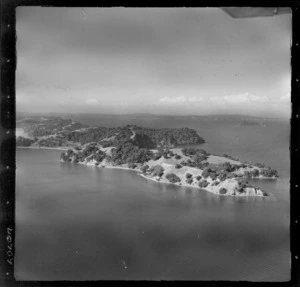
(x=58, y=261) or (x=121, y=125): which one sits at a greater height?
(x=121, y=125)

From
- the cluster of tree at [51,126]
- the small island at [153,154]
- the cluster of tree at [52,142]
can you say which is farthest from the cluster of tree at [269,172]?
the cluster of tree at [52,142]

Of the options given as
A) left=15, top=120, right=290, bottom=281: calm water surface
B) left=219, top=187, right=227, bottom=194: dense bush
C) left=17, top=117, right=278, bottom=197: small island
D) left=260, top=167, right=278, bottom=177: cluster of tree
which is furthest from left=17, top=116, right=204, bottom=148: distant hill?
left=260, top=167, right=278, bottom=177: cluster of tree

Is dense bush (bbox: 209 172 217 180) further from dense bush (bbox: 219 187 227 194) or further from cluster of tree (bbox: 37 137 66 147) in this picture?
cluster of tree (bbox: 37 137 66 147)

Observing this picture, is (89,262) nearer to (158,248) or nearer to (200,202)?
(158,248)
